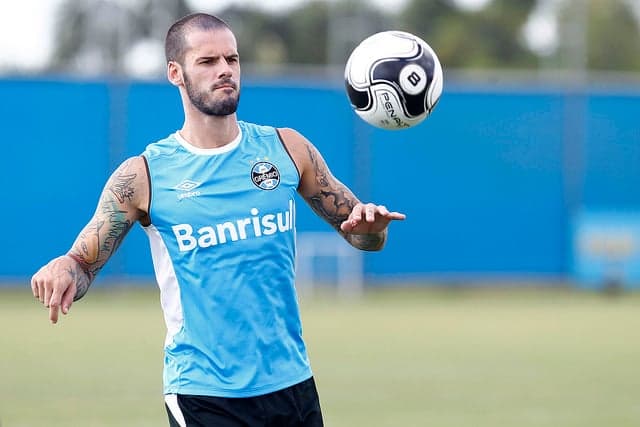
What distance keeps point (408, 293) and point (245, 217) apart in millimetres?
20477

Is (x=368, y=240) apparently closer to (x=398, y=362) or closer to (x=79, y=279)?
(x=79, y=279)

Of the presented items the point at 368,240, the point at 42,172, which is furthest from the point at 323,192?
the point at 42,172

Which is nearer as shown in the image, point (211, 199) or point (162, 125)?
point (211, 199)

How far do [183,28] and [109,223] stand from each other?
934mm

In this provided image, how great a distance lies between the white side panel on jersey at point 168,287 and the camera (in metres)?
5.73

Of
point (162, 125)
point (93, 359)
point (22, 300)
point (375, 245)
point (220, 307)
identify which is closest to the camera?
point (220, 307)

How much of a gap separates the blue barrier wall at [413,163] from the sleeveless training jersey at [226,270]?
19.4 metres

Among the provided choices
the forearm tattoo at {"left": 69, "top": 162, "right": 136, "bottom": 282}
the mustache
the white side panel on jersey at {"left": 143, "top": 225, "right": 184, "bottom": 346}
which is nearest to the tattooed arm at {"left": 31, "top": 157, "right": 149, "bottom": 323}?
the forearm tattoo at {"left": 69, "top": 162, "right": 136, "bottom": 282}

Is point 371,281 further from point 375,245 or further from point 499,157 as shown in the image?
point 375,245

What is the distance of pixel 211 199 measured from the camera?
579 cm

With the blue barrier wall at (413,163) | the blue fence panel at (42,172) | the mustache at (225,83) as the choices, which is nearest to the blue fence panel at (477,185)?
the blue barrier wall at (413,163)

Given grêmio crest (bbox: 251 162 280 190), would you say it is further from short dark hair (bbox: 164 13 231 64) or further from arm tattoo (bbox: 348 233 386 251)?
short dark hair (bbox: 164 13 231 64)

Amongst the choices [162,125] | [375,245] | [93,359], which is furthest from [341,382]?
[162,125]

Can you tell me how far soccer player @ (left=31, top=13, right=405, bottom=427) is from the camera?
561 centimetres
